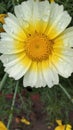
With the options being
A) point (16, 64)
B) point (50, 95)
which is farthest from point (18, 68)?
point (50, 95)

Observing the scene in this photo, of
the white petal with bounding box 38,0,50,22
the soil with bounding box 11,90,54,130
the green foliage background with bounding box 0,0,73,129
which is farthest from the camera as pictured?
the soil with bounding box 11,90,54,130

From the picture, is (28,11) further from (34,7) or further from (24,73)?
(24,73)

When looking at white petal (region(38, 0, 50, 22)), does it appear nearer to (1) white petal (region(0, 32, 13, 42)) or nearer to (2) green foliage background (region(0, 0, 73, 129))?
(1) white petal (region(0, 32, 13, 42))

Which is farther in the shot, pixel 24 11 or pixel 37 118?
pixel 37 118

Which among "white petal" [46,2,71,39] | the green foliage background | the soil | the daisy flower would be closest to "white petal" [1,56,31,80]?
the daisy flower

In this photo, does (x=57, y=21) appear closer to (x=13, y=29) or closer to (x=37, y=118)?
(x=13, y=29)

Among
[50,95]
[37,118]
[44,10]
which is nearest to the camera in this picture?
[44,10]

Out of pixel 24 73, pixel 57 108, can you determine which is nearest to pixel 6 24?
pixel 24 73
